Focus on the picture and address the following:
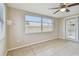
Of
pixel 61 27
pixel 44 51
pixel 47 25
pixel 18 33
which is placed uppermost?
pixel 47 25

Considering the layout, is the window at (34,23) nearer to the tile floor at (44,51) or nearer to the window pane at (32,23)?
the window pane at (32,23)

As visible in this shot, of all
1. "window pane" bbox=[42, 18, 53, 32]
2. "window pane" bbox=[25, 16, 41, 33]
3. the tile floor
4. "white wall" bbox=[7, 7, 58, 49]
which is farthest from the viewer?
"window pane" bbox=[42, 18, 53, 32]

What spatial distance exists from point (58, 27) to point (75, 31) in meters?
0.91

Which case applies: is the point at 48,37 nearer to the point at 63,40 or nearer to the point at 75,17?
the point at 63,40

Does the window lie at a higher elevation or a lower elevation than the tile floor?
higher

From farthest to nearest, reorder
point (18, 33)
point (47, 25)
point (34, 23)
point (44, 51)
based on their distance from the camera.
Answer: point (47, 25) → point (34, 23) → point (18, 33) → point (44, 51)

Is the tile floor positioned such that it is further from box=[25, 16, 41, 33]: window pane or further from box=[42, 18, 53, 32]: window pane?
box=[42, 18, 53, 32]: window pane

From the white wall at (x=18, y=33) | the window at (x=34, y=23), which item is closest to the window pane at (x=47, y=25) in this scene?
the window at (x=34, y=23)

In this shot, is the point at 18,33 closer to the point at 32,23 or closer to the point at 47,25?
the point at 32,23

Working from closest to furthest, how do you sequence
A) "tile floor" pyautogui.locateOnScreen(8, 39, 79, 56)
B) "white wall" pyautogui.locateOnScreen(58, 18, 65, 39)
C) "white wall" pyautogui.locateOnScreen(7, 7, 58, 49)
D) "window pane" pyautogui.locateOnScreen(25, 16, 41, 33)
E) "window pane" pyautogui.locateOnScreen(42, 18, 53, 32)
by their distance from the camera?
"tile floor" pyautogui.locateOnScreen(8, 39, 79, 56) → "white wall" pyautogui.locateOnScreen(7, 7, 58, 49) → "window pane" pyautogui.locateOnScreen(25, 16, 41, 33) → "window pane" pyautogui.locateOnScreen(42, 18, 53, 32) → "white wall" pyautogui.locateOnScreen(58, 18, 65, 39)

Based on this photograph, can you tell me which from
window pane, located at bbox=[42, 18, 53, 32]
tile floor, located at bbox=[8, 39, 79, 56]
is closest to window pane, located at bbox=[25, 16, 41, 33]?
window pane, located at bbox=[42, 18, 53, 32]

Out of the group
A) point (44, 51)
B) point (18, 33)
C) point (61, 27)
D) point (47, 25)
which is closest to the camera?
point (44, 51)

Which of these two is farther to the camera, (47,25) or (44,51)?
(47,25)

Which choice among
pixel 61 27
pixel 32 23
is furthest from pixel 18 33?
pixel 61 27
